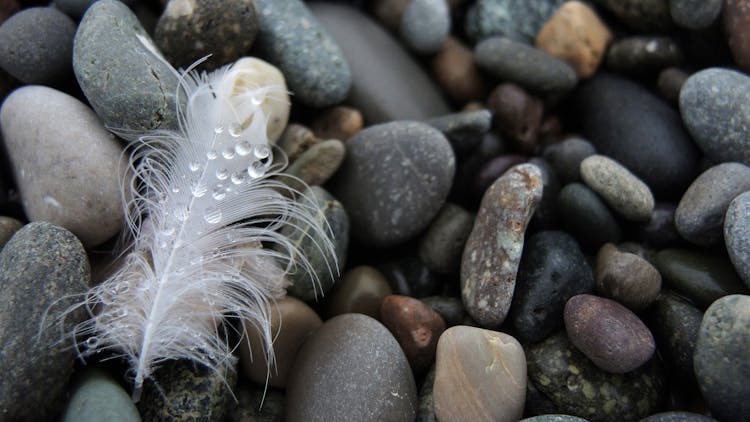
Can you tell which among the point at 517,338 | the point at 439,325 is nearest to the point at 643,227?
the point at 517,338

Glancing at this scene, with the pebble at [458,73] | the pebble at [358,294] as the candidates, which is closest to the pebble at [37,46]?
the pebble at [358,294]

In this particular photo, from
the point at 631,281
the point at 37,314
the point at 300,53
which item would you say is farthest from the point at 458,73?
the point at 37,314

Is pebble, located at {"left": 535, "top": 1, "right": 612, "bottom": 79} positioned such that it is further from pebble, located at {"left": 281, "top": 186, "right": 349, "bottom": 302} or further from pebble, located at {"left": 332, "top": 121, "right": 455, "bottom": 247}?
pebble, located at {"left": 281, "top": 186, "right": 349, "bottom": 302}

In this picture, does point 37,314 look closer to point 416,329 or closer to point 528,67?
point 416,329

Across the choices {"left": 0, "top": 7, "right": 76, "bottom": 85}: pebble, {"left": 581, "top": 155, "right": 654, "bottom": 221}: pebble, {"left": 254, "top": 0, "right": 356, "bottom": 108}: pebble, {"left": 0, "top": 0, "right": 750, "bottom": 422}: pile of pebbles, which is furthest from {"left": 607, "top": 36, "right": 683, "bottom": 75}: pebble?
{"left": 0, "top": 7, "right": 76, "bottom": 85}: pebble

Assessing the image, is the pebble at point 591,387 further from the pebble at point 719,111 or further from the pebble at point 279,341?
the pebble at point 719,111

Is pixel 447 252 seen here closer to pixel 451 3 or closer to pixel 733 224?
pixel 733 224
